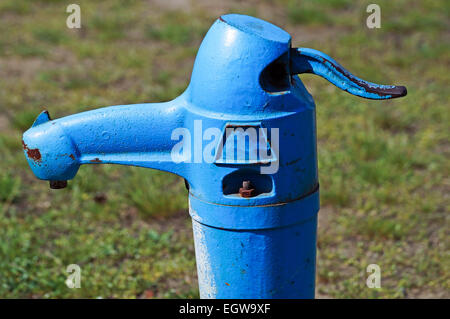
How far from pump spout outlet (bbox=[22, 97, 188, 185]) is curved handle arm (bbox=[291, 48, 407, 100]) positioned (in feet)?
1.20

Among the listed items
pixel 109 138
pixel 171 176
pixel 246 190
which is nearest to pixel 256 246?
pixel 246 190

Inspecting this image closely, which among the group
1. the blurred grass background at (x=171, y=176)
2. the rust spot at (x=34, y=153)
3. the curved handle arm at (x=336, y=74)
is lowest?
the blurred grass background at (x=171, y=176)

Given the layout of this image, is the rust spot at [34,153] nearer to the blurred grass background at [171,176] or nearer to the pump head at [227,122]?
the pump head at [227,122]

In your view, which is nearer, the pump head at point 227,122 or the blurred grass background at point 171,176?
the pump head at point 227,122

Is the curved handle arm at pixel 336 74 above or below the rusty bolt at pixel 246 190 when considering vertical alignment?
above

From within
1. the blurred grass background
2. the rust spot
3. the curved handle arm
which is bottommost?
the blurred grass background

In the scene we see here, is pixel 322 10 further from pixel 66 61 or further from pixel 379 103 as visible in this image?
pixel 66 61

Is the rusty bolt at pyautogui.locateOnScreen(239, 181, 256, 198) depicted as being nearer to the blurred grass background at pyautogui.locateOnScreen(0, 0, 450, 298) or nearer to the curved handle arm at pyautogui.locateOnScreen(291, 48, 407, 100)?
the curved handle arm at pyautogui.locateOnScreen(291, 48, 407, 100)

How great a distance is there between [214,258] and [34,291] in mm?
1209

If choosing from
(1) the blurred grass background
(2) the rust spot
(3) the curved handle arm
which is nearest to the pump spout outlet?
(2) the rust spot

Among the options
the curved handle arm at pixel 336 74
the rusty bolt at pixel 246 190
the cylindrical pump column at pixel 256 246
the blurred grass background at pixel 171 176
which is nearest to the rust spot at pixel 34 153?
the cylindrical pump column at pixel 256 246

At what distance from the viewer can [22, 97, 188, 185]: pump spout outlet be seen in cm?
174

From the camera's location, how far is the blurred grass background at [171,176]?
2764 mm

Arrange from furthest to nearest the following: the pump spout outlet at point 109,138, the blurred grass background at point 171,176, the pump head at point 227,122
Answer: the blurred grass background at point 171,176
the pump spout outlet at point 109,138
the pump head at point 227,122
